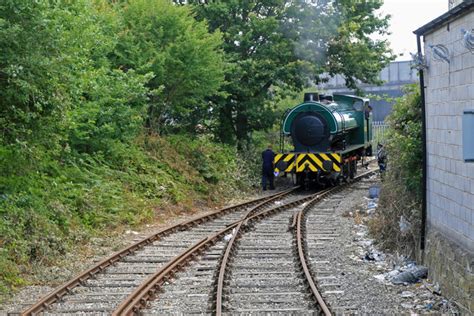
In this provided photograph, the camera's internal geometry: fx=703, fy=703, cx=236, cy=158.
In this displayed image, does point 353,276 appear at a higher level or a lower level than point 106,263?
Result: lower

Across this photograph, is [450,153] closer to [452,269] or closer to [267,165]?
[452,269]

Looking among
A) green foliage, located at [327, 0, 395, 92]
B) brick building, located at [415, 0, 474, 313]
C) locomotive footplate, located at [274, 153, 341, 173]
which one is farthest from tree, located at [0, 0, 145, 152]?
green foliage, located at [327, 0, 395, 92]

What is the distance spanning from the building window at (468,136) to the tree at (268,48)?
18.1 meters

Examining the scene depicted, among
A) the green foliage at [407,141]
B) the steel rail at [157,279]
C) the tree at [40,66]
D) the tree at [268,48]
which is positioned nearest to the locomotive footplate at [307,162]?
the tree at [268,48]

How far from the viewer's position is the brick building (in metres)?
8.68

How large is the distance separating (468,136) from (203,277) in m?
5.44

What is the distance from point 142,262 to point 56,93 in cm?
332

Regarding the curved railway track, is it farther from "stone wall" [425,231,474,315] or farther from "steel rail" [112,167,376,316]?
"stone wall" [425,231,474,315]

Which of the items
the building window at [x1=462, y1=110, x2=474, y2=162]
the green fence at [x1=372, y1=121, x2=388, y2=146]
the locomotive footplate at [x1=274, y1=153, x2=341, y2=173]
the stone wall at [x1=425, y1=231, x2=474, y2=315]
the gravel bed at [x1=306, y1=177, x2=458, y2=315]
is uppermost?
the building window at [x1=462, y1=110, x2=474, y2=162]

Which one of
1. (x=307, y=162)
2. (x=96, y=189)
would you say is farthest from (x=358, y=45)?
(x=96, y=189)

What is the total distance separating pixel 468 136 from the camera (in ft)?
23.6

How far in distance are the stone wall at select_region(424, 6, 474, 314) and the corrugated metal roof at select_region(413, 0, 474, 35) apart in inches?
2.8

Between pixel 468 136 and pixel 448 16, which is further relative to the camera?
pixel 448 16

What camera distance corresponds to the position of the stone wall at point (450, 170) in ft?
28.7
